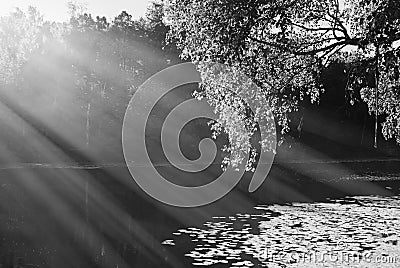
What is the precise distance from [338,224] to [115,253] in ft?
27.1

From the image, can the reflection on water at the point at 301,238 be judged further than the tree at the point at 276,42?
Yes

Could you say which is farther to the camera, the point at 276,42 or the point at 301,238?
the point at 301,238

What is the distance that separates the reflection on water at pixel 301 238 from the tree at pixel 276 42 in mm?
3526

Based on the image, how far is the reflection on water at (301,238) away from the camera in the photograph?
44.7 ft

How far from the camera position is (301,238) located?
16.5 metres

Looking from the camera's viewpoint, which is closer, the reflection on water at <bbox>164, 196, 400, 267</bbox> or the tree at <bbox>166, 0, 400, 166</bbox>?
the tree at <bbox>166, 0, 400, 166</bbox>

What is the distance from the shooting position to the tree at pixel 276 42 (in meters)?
10.8

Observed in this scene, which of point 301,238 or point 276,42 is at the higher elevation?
point 276,42

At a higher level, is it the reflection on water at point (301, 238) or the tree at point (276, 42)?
the tree at point (276, 42)

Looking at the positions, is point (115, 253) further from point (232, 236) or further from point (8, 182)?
point (8, 182)

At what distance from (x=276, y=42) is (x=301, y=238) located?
698 cm

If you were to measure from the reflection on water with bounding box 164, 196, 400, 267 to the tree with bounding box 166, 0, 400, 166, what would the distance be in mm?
3526

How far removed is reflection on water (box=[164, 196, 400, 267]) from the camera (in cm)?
1362

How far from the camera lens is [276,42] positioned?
38.7ft
